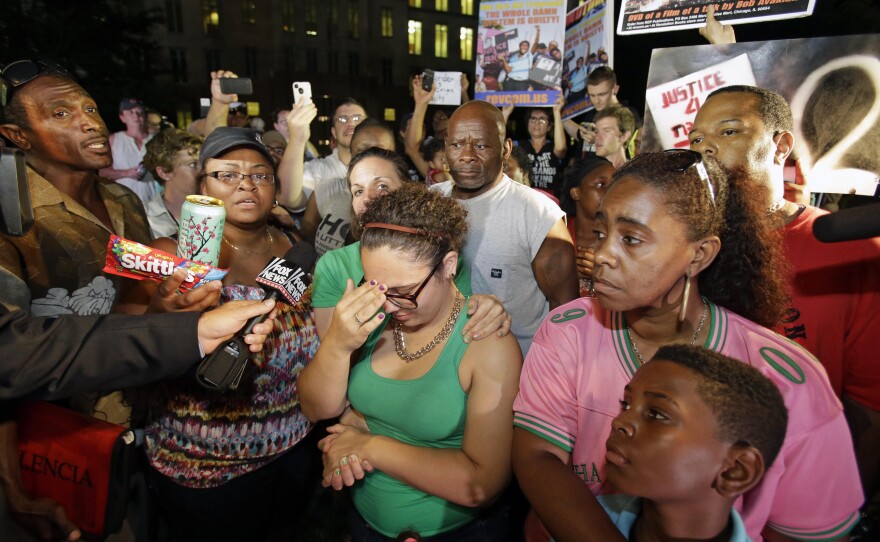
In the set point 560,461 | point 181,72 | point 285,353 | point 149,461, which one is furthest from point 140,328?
point 181,72

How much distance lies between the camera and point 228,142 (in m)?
2.59

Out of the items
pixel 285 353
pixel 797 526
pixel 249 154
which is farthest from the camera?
pixel 249 154

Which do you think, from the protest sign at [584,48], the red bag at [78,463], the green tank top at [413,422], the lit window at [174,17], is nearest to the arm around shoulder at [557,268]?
the green tank top at [413,422]

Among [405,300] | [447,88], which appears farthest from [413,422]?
[447,88]

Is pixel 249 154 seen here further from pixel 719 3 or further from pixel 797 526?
pixel 719 3

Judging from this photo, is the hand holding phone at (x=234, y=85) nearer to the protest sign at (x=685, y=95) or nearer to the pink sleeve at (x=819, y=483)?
the protest sign at (x=685, y=95)

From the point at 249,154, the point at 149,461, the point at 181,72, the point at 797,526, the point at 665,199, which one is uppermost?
the point at 181,72

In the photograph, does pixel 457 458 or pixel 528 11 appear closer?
pixel 457 458

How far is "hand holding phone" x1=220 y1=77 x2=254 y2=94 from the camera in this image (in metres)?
4.16

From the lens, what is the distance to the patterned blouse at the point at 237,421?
7.14ft

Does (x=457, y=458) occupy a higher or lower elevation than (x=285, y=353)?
lower

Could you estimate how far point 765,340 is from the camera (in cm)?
152

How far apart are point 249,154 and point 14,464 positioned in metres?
1.66

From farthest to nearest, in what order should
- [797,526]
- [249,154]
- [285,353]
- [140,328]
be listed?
[249,154] → [285,353] → [140,328] → [797,526]
